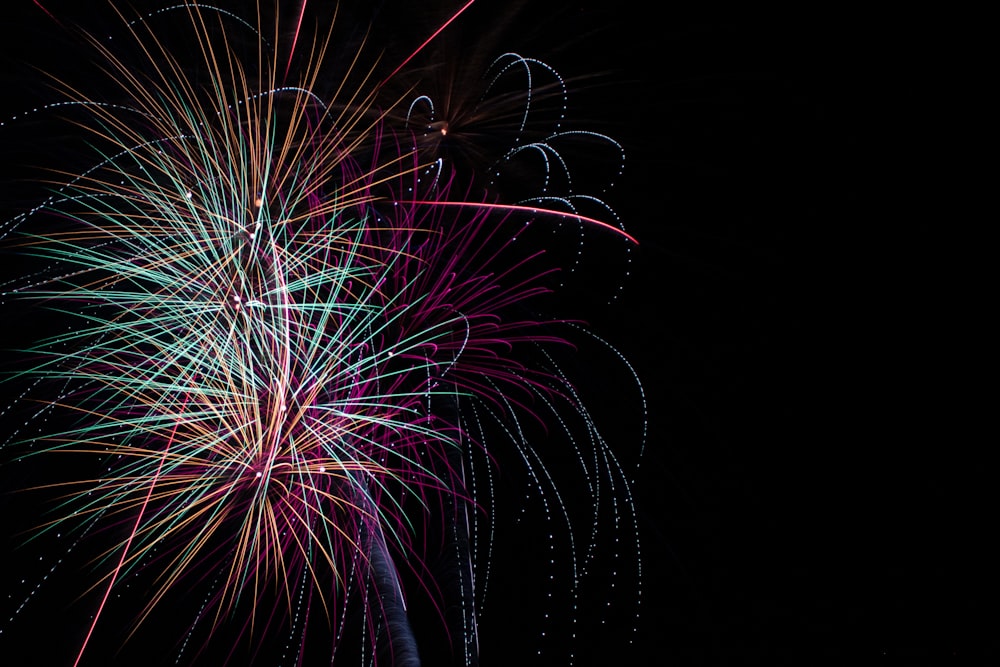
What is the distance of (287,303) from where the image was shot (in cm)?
379

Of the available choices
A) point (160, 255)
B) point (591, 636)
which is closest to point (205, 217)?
point (160, 255)

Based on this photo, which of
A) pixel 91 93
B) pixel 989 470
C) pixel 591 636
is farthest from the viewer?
pixel 591 636

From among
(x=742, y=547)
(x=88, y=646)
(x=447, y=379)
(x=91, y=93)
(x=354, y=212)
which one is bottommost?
(x=88, y=646)

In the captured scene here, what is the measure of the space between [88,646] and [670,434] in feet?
16.0

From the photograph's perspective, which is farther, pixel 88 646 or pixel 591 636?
pixel 591 636

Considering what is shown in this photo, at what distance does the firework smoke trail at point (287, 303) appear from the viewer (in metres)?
3.75

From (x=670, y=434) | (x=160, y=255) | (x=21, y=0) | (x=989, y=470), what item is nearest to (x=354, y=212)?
(x=160, y=255)

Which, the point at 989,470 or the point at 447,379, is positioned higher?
the point at 447,379

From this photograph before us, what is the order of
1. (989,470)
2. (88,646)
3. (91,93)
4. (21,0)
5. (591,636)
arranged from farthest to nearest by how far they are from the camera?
(591,636) → (88,646) → (989,470) → (91,93) → (21,0)

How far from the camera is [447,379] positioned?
4.14 meters

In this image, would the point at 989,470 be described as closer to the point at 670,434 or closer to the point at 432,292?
the point at 670,434

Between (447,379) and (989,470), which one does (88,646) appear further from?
(989,470)

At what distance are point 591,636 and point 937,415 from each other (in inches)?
130

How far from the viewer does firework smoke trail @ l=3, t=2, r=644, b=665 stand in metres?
3.75
